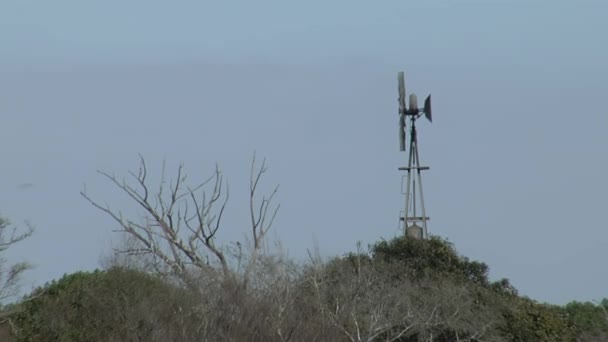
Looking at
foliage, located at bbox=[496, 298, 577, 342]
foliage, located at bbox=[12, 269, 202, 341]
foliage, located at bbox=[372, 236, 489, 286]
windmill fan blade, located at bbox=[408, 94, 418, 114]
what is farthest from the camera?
windmill fan blade, located at bbox=[408, 94, 418, 114]

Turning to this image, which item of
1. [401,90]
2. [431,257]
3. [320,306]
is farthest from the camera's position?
[401,90]

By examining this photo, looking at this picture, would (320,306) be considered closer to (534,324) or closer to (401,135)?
(534,324)

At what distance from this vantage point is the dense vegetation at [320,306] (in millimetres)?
22250

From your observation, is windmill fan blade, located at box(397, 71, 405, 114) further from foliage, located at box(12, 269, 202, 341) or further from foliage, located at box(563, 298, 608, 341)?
foliage, located at box(12, 269, 202, 341)

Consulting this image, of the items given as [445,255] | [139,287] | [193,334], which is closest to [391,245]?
[445,255]

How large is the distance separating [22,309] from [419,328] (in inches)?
402

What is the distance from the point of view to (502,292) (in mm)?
34000

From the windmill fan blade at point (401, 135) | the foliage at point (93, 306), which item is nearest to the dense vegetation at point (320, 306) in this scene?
the foliage at point (93, 306)

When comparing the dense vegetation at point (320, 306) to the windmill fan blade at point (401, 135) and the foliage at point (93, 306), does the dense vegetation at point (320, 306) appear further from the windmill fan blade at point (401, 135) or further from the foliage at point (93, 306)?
the windmill fan blade at point (401, 135)

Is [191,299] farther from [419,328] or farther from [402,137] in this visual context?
[402,137]

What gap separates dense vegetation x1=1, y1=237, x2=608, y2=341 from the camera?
22250 mm

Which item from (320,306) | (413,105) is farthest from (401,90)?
(320,306)

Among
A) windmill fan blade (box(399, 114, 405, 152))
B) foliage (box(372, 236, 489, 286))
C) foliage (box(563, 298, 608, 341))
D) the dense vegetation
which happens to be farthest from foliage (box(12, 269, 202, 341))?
windmill fan blade (box(399, 114, 405, 152))

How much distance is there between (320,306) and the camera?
1104 inches
